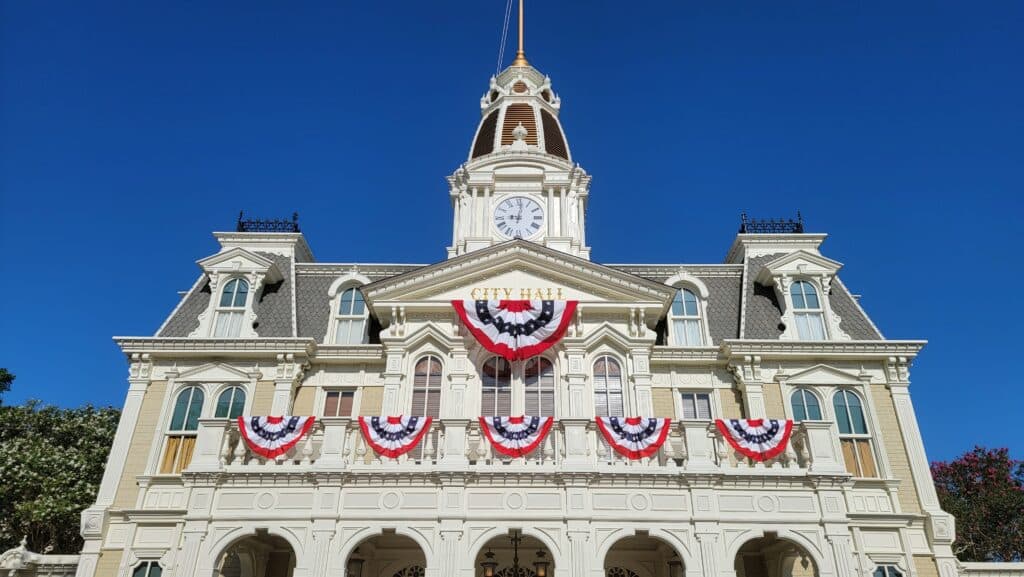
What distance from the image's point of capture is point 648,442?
679 inches

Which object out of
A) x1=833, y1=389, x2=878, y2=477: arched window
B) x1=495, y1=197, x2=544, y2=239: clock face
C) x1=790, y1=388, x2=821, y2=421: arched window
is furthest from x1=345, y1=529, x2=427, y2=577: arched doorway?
x1=833, y1=389, x2=878, y2=477: arched window

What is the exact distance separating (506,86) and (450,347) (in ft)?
62.8

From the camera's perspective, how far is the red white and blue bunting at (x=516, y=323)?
70.1 feet

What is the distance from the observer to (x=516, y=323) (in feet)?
70.5

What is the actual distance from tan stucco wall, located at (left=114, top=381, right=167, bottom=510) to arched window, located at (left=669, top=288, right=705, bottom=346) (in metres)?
19.1

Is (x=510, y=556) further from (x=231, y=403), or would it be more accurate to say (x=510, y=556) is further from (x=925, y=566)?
(x=925, y=566)

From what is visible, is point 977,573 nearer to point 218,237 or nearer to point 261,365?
point 261,365

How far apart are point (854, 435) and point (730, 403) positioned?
4.20 m

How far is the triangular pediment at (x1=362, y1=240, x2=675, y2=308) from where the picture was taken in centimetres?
2281

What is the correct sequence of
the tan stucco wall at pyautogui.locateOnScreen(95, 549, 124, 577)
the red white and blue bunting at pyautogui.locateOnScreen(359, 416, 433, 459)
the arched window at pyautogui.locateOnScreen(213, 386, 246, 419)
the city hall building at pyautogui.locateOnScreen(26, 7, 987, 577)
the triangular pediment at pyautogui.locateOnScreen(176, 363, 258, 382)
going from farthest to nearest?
1. the triangular pediment at pyautogui.locateOnScreen(176, 363, 258, 382)
2. the arched window at pyautogui.locateOnScreen(213, 386, 246, 419)
3. the tan stucco wall at pyautogui.locateOnScreen(95, 549, 124, 577)
4. the red white and blue bunting at pyautogui.locateOnScreen(359, 416, 433, 459)
5. the city hall building at pyautogui.locateOnScreen(26, 7, 987, 577)

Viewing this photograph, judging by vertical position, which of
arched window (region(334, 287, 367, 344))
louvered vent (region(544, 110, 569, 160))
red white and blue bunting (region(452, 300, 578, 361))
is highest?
louvered vent (region(544, 110, 569, 160))

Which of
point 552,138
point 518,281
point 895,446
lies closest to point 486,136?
point 552,138

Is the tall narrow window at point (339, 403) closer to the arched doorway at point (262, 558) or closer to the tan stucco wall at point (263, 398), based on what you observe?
the tan stucco wall at point (263, 398)

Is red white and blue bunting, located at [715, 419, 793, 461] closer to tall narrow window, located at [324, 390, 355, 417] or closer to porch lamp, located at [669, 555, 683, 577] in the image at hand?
porch lamp, located at [669, 555, 683, 577]
